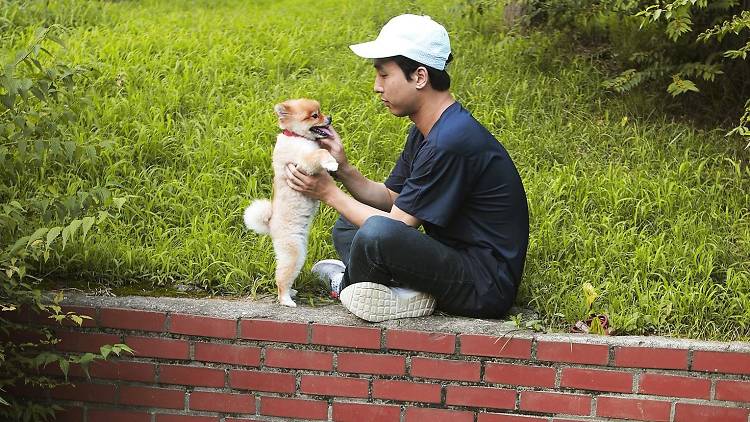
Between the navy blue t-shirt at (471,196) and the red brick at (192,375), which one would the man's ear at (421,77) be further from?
the red brick at (192,375)

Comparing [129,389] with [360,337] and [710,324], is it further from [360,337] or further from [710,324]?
[710,324]

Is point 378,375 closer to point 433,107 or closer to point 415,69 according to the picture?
point 433,107

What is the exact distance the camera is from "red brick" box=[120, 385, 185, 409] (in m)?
3.72

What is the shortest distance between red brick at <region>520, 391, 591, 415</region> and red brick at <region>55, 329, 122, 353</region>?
163cm

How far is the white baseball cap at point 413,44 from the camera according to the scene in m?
3.51

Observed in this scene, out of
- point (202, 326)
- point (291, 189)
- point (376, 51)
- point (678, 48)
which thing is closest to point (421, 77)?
point (376, 51)

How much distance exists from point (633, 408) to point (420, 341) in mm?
834

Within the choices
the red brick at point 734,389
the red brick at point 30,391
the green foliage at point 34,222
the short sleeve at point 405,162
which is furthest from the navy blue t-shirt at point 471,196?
the red brick at point 30,391

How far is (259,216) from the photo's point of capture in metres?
3.68

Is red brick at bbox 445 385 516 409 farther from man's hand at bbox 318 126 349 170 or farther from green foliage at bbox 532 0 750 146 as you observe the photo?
green foliage at bbox 532 0 750 146

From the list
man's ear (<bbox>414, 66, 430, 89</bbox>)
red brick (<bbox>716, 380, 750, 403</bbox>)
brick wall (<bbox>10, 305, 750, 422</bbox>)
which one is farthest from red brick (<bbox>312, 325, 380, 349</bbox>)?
red brick (<bbox>716, 380, 750, 403</bbox>)

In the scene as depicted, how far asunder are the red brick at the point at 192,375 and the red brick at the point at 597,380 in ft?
4.39

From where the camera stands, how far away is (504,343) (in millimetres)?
3516

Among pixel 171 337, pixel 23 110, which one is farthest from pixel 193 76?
pixel 171 337
